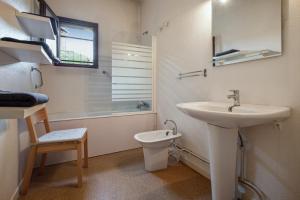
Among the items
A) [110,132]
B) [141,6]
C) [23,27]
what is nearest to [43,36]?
[23,27]

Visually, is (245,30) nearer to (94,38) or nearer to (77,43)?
(94,38)

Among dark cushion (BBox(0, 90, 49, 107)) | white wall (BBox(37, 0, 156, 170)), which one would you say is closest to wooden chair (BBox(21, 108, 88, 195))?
white wall (BBox(37, 0, 156, 170))

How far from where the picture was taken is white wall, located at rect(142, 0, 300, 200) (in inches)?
43.0

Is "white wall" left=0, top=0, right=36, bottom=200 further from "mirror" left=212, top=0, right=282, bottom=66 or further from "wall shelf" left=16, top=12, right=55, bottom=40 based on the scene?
"mirror" left=212, top=0, right=282, bottom=66

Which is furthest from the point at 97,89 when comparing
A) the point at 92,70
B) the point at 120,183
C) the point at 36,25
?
the point at 120,183

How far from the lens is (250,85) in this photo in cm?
134

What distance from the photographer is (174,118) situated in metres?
2.30

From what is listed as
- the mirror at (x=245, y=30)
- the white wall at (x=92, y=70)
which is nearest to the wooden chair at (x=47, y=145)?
the white wall at (x=92, y=70)

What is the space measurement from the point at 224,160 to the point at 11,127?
1.70 m

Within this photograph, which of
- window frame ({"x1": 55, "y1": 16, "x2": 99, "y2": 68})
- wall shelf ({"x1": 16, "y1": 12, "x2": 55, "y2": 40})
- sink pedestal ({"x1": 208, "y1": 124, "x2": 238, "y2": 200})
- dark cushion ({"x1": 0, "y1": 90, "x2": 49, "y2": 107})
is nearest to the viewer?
dark cushion ({"x1": 0, "y1": 90, "x2": 49, "y2": 107})

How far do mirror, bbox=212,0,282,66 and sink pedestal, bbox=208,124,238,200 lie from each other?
649mm

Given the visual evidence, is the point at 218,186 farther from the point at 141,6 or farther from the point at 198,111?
the point at 141,6

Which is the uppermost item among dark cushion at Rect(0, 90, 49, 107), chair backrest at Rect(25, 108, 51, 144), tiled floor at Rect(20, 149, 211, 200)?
dark cushion at Rect(0, 90, 49, 107)

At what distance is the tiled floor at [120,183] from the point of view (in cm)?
148
